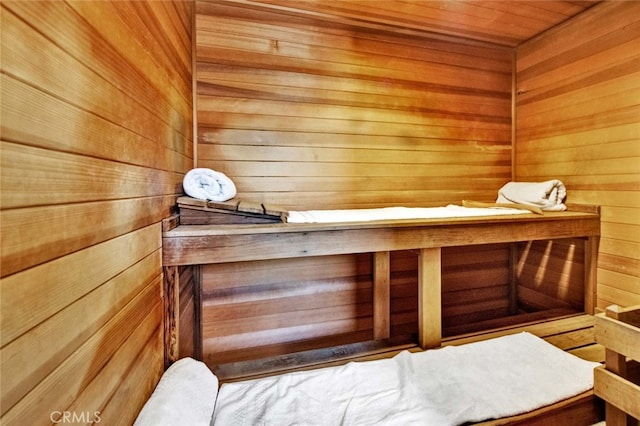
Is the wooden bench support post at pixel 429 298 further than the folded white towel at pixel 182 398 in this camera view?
Yes

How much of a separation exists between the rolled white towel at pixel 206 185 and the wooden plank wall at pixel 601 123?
7.96 ft

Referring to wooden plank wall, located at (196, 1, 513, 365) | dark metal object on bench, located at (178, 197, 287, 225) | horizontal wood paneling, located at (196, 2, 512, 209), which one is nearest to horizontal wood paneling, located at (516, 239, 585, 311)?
wooden plank wall, located at (196, 1, 513, 365)

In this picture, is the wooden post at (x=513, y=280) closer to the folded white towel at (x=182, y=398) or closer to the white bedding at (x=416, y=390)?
the white bedding at (x=416, y=390)

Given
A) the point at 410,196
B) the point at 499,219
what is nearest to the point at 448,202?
the point at 410,196

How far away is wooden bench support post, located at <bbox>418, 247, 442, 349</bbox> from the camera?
64.0 inches

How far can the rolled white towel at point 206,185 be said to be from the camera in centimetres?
156

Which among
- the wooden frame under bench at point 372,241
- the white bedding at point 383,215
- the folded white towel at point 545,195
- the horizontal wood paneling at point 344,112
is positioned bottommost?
the wooden frame under bench at point 372,241

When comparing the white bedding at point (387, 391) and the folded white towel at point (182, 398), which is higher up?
the folded white towel at point (182, 398)

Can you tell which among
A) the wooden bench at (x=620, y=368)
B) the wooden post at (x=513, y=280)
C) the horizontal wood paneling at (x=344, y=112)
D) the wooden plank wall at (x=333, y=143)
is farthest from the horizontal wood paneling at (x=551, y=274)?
the wooden bench at (x=620, y=368)

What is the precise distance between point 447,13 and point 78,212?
249cm

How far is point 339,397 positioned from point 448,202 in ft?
5.98

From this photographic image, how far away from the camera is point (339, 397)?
125cm

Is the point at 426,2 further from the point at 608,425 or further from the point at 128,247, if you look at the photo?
the point at 608,425

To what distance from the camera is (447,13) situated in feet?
6.93
